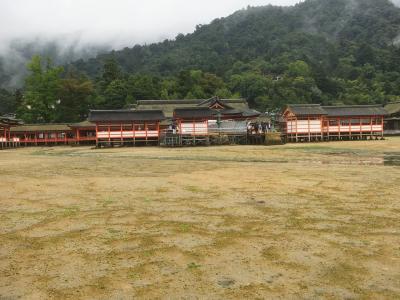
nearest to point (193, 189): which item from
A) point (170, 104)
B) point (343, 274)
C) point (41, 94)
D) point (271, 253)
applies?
point (271, 253)

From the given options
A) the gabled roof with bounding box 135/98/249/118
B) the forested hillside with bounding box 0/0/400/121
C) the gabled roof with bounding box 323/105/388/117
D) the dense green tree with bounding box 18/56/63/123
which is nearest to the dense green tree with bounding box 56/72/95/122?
the forested hillside with bounding box 0/0/400/121

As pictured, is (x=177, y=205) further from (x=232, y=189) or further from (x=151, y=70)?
(x=151, y=70)

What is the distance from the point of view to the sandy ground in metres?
5.10

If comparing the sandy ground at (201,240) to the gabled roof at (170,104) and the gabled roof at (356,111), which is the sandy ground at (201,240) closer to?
the gabled roof at (356,111)

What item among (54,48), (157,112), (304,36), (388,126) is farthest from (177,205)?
(54,48)

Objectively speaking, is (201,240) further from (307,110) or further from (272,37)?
(272,37)

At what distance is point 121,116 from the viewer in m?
43.4

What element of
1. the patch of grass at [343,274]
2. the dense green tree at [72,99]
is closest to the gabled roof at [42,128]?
the dense green tree at [72,99]

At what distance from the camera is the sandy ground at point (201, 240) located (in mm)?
5098

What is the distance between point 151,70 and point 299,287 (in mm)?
123745

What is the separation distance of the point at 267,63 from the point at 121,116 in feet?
265

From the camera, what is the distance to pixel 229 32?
526 ft

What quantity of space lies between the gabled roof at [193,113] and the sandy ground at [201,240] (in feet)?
94.5

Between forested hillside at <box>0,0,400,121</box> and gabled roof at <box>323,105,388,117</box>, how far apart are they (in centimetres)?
3041
